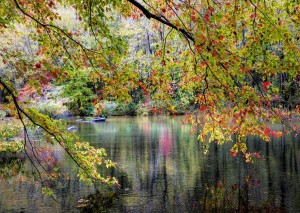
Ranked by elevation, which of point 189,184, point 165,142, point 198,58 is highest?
point 198,58

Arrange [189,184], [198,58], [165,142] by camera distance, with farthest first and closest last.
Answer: [165,142], [189,184], [198,58]

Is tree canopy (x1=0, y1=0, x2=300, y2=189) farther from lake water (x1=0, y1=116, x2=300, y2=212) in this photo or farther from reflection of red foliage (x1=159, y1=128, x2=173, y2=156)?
reflection of red foliage (x1=159, y1=128, x2=173, y2=156)

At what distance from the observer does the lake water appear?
27.8ft

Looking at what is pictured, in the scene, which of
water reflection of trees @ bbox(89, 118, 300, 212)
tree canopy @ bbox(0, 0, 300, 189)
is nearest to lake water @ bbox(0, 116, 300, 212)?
water reflection of trees @ bbox(89, 118, 300, 212)

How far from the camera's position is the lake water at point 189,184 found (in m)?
8.47

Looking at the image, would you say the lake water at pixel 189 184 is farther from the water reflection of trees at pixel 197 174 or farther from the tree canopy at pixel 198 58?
the tree canopy at pixel 198 58

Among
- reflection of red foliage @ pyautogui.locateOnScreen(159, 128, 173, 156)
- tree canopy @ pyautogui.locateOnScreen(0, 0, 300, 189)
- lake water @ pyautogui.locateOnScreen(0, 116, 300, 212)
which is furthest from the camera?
reflection of red foliage @ pyautogui.locateOnScreen(159, 128, 173, 156)

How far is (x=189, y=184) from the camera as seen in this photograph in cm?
1036

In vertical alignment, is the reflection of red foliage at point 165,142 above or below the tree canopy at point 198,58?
below

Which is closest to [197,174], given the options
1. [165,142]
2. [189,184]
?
[189,184]

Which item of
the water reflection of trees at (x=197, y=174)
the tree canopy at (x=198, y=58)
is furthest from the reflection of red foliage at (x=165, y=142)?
the tree canopy at (x=198, y=58)

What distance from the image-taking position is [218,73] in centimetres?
492

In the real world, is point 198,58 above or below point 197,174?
above

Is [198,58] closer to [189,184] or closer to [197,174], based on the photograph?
[189,184]
